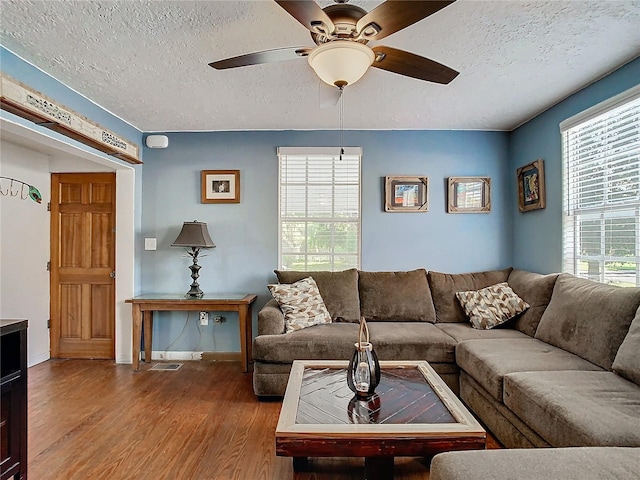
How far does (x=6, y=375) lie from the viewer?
1.73 meters

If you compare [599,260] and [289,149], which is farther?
[289,149]

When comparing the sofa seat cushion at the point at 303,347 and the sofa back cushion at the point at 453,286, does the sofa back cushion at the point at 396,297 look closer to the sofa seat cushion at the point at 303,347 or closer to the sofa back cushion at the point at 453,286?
the sofa back cushion at the point at 453,286

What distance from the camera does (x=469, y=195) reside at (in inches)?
156

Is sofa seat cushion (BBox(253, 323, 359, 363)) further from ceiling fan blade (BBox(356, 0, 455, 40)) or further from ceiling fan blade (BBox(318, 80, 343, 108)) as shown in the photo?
ceiling fan blade (BBox(356, 0, 455, 40))

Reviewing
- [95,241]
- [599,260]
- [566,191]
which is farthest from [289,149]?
[599,260]

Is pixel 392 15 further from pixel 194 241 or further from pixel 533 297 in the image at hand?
pixel 194 241

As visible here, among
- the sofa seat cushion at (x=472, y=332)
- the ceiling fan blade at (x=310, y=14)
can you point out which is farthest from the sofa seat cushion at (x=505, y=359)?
the ceiling fan blade at (x=310, y=14)

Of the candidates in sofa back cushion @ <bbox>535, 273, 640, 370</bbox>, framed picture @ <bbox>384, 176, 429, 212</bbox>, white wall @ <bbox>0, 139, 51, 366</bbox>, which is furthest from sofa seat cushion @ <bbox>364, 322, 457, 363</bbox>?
white wall @ <bbox>0, 139, 51, 366</bbox>

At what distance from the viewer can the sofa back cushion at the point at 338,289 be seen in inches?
137

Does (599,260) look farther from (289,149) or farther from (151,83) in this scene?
(151,83)

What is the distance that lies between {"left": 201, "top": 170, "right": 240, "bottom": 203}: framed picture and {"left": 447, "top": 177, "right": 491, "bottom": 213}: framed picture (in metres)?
2.20

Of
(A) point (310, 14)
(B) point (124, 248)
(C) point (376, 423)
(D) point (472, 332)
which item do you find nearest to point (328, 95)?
(A) point (310, 14)

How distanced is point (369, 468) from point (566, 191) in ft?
8.86

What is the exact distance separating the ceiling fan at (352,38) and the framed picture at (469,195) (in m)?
2.17
